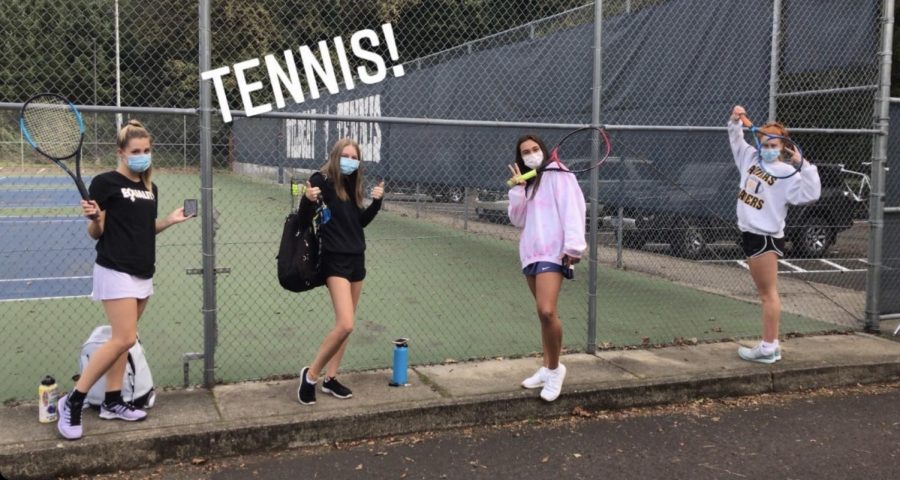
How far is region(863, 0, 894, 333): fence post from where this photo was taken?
6844mm

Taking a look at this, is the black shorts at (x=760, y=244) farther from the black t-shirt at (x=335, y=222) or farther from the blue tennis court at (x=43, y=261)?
the blue tennis court at (x=43, y=261)

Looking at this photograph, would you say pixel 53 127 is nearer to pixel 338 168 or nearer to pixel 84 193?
pixel 84 193

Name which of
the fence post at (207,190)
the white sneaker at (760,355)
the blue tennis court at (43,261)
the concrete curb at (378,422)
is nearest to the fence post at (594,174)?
the concrete curb at (378,422)

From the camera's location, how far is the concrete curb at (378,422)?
398 cm

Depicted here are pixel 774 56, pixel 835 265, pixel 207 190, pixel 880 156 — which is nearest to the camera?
pixel 207 190

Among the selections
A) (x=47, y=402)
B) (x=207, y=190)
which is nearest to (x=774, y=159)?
(x=207, y=190)

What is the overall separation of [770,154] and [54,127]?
5.12m

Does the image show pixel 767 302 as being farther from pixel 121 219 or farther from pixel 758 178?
pixel 121 219

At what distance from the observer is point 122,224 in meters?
4.09

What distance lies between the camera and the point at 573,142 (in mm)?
8508

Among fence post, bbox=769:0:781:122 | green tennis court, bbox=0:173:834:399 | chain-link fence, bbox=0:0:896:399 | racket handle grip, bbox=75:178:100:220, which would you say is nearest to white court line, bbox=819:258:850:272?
chain-link fence, bbox=0:0:896:399

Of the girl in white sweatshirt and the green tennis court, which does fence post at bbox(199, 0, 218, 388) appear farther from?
the girl in white sweatshirt

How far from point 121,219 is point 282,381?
1.74m

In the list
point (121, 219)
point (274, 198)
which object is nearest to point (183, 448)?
point (121, 219)
